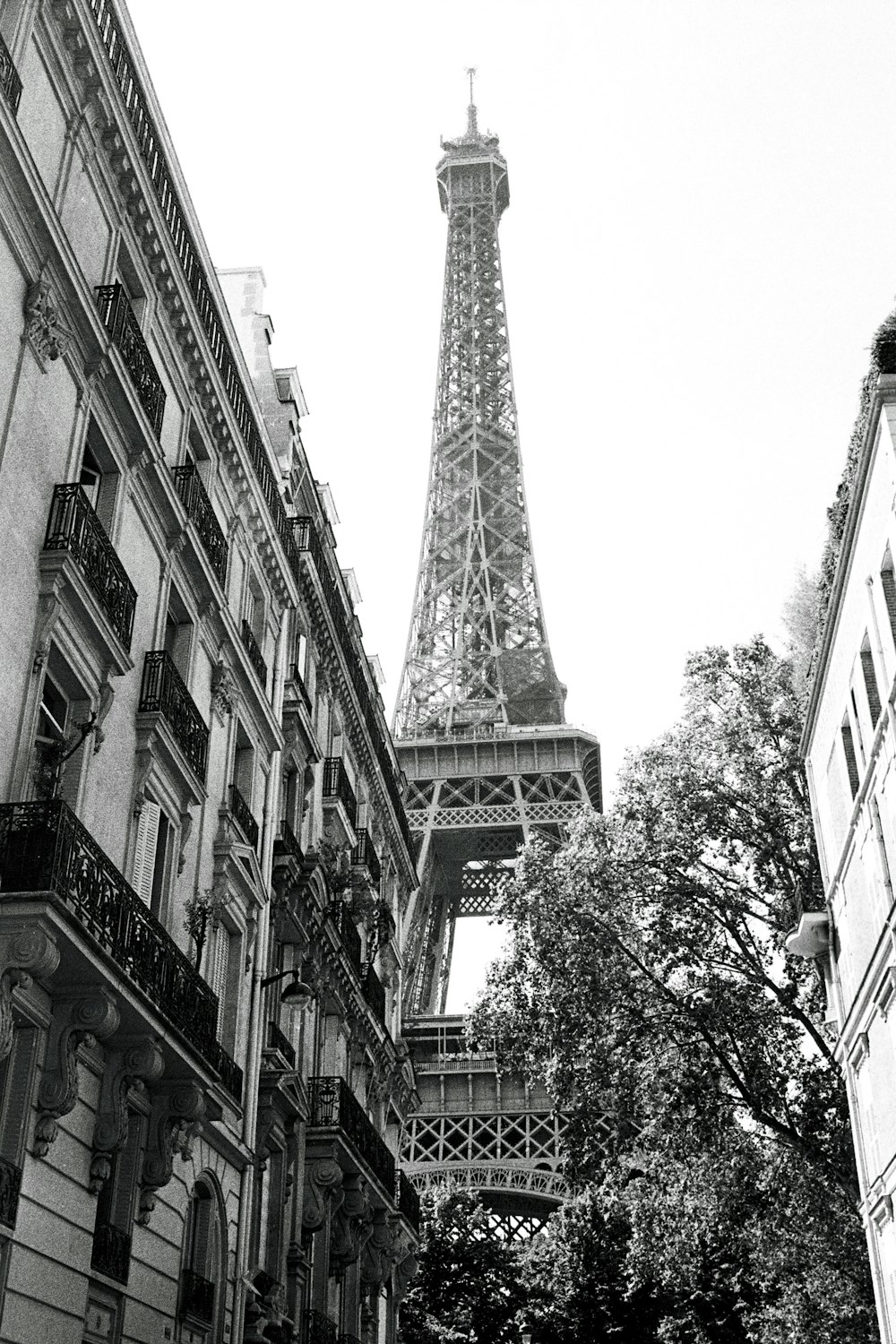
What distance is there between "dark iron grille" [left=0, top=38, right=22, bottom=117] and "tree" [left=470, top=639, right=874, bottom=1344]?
17.9 m

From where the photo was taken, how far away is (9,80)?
16.2m

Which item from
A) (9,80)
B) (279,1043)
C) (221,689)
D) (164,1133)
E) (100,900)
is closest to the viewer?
(100,900)

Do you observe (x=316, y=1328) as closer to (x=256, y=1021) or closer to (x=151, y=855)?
(x=256, y=1021)

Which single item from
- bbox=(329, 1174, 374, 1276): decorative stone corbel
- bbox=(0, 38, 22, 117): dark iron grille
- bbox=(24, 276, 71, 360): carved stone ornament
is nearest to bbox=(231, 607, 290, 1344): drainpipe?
bbox=(329, 1174, 374, 1276): decorative stone corbel

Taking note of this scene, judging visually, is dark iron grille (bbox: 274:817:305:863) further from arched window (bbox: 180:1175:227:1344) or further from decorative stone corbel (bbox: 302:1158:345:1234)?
arched window (bbox: 180:1175:227:1344)

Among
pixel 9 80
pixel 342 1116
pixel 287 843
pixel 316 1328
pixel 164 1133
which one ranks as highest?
pixel 9 80

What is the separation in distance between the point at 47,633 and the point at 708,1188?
1735 centimetres

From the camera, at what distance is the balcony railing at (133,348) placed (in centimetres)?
1930

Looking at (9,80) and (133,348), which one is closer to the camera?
(9,80)

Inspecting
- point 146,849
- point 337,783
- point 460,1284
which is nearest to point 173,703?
point 146,849

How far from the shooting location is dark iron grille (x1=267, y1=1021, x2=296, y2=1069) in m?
25.9

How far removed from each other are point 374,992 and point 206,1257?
586 inches

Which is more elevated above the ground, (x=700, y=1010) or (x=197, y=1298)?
(x=700, y=1010)

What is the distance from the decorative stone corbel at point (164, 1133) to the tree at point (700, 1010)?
1256cm
